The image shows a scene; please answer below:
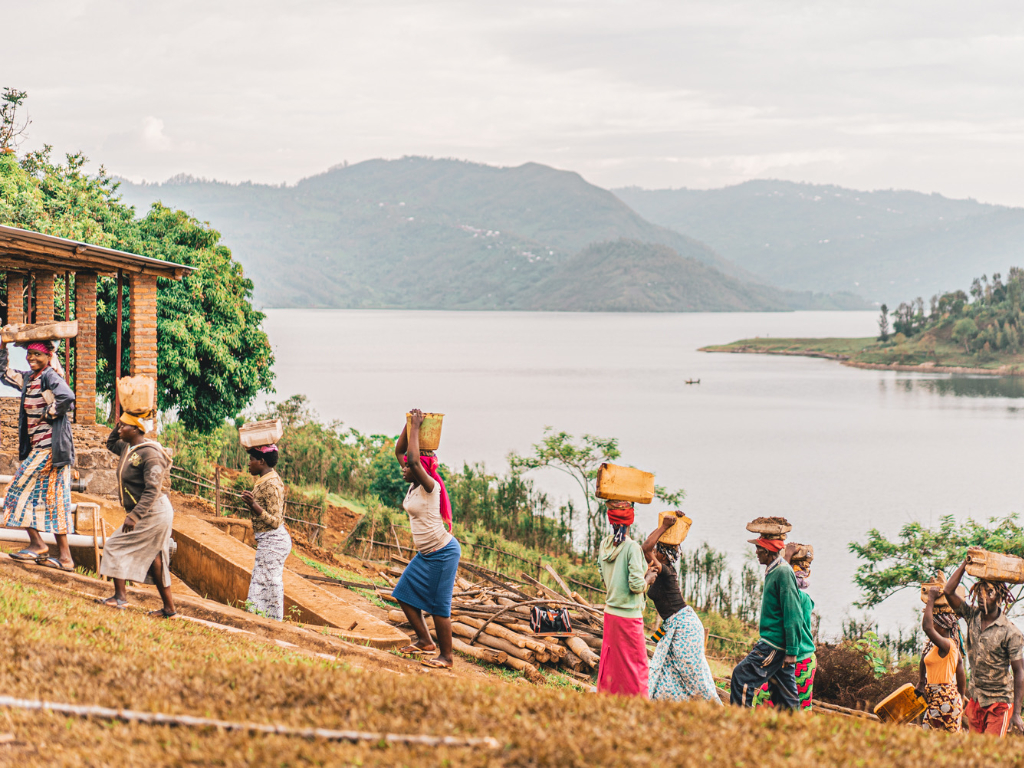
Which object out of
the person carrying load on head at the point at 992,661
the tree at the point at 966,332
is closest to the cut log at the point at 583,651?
the person carrying load on head at the point at 992,661

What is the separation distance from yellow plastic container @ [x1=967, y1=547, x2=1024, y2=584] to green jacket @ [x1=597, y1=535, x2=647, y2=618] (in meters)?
2.22

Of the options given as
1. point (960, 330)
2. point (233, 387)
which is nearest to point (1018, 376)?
point (960, 330)

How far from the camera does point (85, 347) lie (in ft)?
39.5

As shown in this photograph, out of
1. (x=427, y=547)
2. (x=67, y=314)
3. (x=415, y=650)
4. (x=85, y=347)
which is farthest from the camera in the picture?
(x=85, y=347)

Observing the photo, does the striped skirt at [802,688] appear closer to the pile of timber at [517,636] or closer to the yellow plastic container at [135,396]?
the pile of timber at [517,636]

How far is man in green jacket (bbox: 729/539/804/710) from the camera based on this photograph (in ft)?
18.9

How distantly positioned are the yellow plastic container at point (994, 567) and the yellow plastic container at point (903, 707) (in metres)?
1.14

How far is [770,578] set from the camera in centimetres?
585

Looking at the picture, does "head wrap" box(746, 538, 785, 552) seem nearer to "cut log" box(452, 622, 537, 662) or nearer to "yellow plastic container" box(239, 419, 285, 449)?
"cut log" box(452, 622, 537, 662)

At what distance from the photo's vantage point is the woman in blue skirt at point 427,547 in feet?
21.0

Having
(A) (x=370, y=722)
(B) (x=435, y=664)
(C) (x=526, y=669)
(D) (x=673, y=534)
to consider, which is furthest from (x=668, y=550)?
(A) (x=370, y=722)

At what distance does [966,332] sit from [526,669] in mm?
92760

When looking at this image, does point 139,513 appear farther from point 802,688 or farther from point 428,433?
point 802,688

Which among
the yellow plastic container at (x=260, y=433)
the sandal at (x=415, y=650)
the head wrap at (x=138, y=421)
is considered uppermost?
the head wrap at (x=138, y=421)
